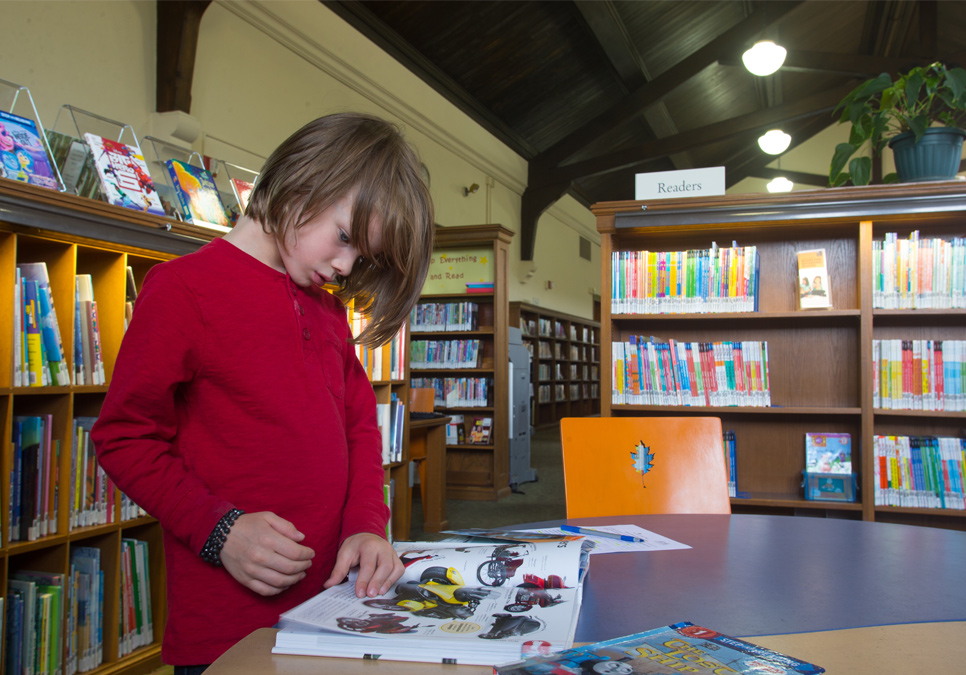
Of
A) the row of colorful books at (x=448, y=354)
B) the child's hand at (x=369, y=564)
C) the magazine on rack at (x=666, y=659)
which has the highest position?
the row of colorful books at (x=448, y=354)

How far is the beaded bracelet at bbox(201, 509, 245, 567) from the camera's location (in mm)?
749

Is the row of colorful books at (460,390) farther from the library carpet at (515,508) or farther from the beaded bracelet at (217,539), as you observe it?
the beaded bracelet at (217,539)

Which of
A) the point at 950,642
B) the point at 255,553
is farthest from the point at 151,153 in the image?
the point at 950,642

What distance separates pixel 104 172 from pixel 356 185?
1.84 meters

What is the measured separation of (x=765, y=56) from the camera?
219 inches

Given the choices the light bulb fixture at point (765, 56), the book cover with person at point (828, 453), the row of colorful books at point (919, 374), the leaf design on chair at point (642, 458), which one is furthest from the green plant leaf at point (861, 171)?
the light bulb fixture at point (765, 56)

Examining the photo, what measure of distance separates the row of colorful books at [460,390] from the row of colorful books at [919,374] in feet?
10.2

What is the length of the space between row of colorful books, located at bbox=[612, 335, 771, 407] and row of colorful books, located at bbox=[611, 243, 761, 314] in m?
0.16

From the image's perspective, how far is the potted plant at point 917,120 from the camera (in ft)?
8.30

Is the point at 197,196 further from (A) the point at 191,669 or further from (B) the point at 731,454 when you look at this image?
(B) the point at 731,454

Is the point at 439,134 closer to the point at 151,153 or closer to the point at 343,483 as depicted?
the point at 151,153

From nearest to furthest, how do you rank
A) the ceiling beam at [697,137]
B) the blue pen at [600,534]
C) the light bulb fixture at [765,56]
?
the blue pen at [600,534] < the light bulb fixture at [765,56] < the ceiling beam at [697,137]

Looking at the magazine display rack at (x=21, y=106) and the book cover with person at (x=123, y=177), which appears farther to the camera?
the book cover with person at (x=123, y=177)

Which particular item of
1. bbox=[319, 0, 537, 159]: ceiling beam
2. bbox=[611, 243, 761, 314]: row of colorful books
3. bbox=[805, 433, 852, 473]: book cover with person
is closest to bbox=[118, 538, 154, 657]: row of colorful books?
bbox=[611, 243, 761, 314]: row of colorful books
